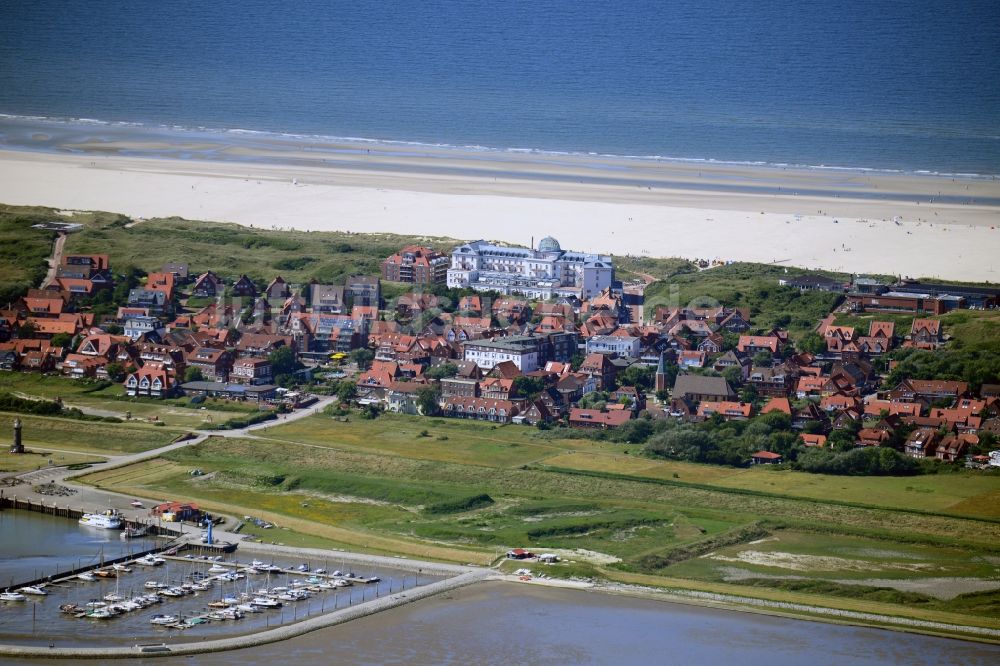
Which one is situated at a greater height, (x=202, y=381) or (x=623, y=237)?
(x=623, y=237)

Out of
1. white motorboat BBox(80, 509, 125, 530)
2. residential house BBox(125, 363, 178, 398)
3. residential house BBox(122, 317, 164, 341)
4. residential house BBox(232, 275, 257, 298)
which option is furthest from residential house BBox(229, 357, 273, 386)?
white motorboat BBox(80, 509, 125, 530)

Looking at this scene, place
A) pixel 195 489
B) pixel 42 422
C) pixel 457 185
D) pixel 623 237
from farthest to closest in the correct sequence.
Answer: pixel 457 185 < pixel 623 237 < pixel 42 422 < pixel 195 489

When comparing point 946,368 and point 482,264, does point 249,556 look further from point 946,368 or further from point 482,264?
point 482,264

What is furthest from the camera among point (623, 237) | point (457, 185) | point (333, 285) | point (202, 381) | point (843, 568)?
point (457, 185)

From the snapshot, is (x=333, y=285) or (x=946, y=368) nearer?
(x=946, y=368)

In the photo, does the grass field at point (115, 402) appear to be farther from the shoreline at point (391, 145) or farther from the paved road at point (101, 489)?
the shoreline at point (391, 145)

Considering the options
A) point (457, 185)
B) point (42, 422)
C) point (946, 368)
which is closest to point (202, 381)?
point (42, 422)

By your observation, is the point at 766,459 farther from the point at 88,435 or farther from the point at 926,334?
the point at 88,435

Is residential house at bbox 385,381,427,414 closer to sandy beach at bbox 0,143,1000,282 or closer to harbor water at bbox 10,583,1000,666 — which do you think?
harbor water at bbox 10,583,1000,666
